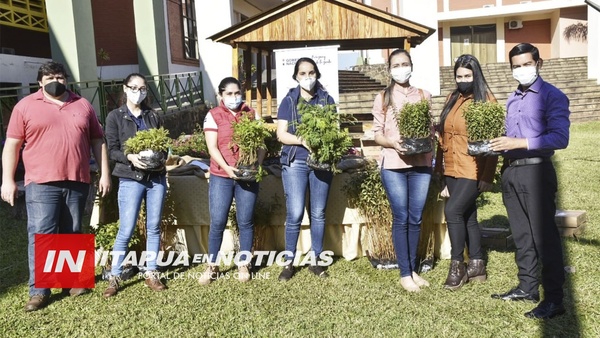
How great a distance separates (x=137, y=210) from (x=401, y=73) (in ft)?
7.89

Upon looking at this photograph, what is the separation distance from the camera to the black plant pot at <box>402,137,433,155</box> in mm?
3953

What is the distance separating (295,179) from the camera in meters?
4.52

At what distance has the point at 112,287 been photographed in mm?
4449

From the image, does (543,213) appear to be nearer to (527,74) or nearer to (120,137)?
(527,74)


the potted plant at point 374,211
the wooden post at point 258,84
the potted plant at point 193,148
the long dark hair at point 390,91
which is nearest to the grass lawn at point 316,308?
the potted plant at point 374,211

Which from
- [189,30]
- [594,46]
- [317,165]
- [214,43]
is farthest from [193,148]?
Answer: [594,46]

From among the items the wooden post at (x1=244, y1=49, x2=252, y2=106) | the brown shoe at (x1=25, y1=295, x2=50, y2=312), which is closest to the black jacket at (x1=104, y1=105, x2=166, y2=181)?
the brown shoe at (x1=25, y1=295, x2=50, y2=312)

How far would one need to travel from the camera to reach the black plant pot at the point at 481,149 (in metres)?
3.69

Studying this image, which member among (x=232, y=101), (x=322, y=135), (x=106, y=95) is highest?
(x=106, y=95)

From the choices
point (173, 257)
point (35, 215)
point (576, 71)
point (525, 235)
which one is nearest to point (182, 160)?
point (173, 257)

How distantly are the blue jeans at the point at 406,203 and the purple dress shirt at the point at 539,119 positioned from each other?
70 centimetres

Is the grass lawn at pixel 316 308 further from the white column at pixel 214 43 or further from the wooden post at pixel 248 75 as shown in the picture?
the white column at pixel 214 43

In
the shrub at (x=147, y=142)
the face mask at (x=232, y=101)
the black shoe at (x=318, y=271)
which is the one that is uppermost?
the face mask at (x=232, y=101)

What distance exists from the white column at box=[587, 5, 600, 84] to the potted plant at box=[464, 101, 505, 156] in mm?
15947
